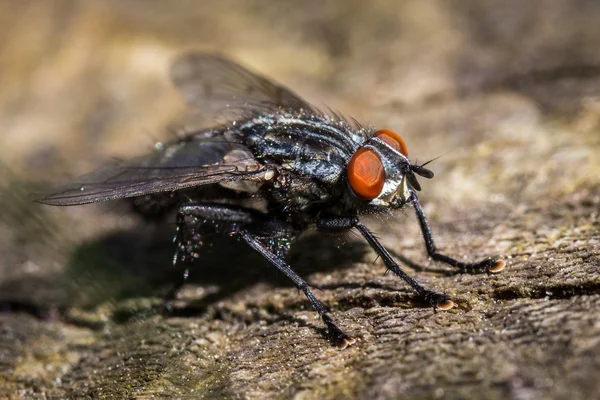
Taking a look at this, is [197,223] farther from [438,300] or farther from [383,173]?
[438,300]

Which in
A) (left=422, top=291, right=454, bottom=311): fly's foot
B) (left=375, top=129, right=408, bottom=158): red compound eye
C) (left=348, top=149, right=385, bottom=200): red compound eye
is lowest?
(left=422, top=291, right=454, bottom=311): fly's foot

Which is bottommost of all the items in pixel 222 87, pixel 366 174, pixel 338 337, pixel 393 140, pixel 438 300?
pixel 338 337

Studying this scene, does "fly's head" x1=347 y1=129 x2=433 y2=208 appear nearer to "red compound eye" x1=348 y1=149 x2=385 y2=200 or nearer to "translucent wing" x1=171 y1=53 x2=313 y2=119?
"red compound eye" x1=348 y1=149 x2=385 y2=200

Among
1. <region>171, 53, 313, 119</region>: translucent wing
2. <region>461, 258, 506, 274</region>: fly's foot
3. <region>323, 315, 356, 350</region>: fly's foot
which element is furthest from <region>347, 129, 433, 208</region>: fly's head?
<region>171, 53, 313, 119</region>: translucent wing

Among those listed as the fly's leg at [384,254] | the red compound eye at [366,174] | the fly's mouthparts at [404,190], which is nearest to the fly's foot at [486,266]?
the fly's leg at [384,254]

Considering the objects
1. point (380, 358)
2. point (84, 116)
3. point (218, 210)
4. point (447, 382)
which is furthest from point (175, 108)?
point (447, 382)

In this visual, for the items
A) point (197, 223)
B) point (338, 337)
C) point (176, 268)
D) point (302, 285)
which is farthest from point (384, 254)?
point (176, 268)

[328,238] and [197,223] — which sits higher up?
[197,223]

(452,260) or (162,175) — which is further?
(162,175)

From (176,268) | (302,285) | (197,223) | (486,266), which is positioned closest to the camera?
(486,266)
